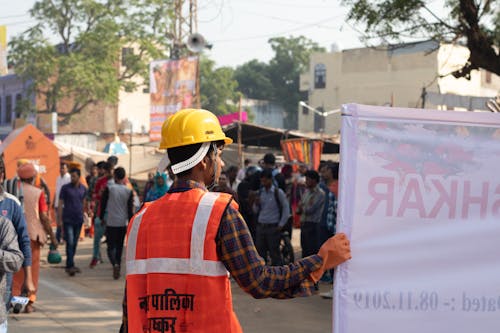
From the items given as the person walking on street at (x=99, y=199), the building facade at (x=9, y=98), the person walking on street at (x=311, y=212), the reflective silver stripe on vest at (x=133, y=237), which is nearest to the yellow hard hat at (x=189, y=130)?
the reflective silver stripe on vest at (x=133, y=237)

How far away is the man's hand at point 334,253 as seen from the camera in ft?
11.0

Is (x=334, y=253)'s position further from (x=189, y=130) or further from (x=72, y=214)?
(x=72, y=214)

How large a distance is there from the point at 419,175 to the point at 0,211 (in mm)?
3147

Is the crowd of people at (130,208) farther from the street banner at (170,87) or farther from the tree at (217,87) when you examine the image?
the tree at (217,87)

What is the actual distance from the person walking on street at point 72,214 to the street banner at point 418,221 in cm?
1045

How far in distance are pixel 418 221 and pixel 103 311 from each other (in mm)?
7186

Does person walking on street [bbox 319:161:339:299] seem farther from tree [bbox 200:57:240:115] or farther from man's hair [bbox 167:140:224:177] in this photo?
tree [bbox 200:57:240:115]

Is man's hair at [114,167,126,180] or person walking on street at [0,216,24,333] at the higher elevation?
person walking on street at [0,216,24,333]

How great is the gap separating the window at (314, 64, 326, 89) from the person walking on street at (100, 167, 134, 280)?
48.2m

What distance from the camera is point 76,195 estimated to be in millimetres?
13969

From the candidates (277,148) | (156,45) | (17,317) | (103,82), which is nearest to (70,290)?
(17,317)

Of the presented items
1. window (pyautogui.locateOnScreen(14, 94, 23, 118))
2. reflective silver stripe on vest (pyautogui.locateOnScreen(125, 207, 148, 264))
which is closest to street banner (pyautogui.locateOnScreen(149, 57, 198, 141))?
reflective silver stripe on vest (pyautogui.locateOnScreen(125, 207, 148, 264))

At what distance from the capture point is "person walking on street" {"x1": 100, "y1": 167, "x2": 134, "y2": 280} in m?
13.3

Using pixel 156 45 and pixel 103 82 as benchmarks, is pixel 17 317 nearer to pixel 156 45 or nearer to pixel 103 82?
pixel 103 82
